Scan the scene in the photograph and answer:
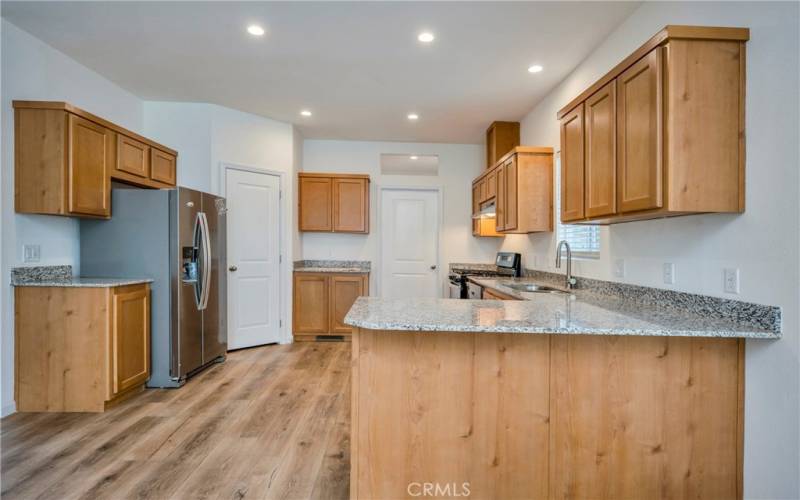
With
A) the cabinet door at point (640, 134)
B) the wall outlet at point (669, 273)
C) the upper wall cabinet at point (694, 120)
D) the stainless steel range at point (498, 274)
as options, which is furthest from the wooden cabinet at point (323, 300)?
the upper wall cabinet at point (694, 120)

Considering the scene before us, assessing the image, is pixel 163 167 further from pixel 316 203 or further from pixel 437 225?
pixel 437 225

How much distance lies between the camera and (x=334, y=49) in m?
2.88

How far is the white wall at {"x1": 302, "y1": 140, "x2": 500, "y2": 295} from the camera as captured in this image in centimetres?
531

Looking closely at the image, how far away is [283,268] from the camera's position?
4613 mm

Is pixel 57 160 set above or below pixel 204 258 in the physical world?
above

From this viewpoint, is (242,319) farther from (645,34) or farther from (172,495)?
(645,34)

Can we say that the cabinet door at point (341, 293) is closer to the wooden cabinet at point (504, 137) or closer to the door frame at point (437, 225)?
the door frame at point (437, 225)

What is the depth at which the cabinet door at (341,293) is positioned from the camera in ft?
15.5

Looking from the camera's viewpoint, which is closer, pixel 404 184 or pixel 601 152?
pixel 601 152

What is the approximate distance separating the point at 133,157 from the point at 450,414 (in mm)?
3505

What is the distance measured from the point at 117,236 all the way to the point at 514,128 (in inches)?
167

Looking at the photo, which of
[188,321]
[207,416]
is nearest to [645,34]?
[207,416]

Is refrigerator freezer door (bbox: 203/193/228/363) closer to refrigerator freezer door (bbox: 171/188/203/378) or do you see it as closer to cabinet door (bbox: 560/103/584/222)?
refrigerator freezer door (bbox: 171/188/203/378)

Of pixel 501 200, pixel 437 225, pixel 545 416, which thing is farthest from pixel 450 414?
pixel 437 225
